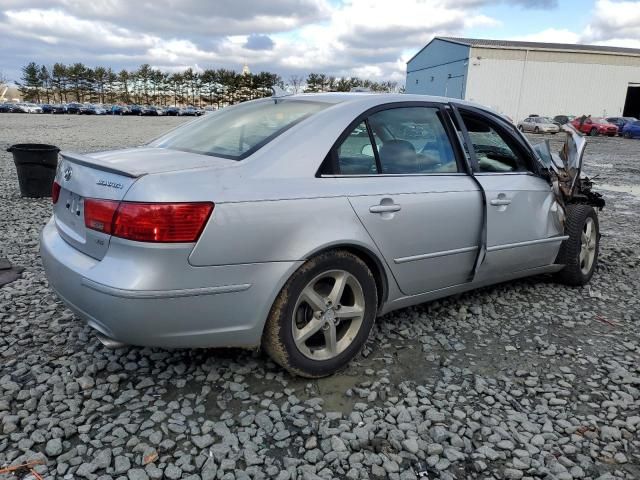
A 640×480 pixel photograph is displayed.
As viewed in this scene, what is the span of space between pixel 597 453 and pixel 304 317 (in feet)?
5.15

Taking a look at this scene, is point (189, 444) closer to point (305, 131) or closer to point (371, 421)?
point (371, 421)

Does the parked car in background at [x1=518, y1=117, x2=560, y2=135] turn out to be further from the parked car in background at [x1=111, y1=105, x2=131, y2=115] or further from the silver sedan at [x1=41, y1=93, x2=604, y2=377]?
the parked car in background at [x1=111, y1=105, x2=131, y2=115]

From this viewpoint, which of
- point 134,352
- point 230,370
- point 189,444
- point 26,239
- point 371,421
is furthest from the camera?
Result: point 26,239

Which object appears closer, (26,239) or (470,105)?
(470,105)

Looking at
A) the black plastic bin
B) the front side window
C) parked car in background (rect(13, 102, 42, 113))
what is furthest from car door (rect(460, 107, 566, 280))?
parked car in background (rect(13, 102, 42, 113))

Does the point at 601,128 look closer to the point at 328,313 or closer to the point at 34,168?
the point at 34,168

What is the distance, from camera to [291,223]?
2537 millimetres

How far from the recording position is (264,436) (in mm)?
A: 2396

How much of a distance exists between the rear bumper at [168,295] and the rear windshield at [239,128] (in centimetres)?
66

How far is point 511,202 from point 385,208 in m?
1.27

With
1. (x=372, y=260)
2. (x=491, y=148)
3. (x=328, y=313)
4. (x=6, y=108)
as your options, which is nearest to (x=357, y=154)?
(x=372, y=260)

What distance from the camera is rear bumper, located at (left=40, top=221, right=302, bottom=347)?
229 cm

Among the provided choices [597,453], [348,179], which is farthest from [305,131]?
[597,453]

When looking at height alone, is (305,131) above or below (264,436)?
above
